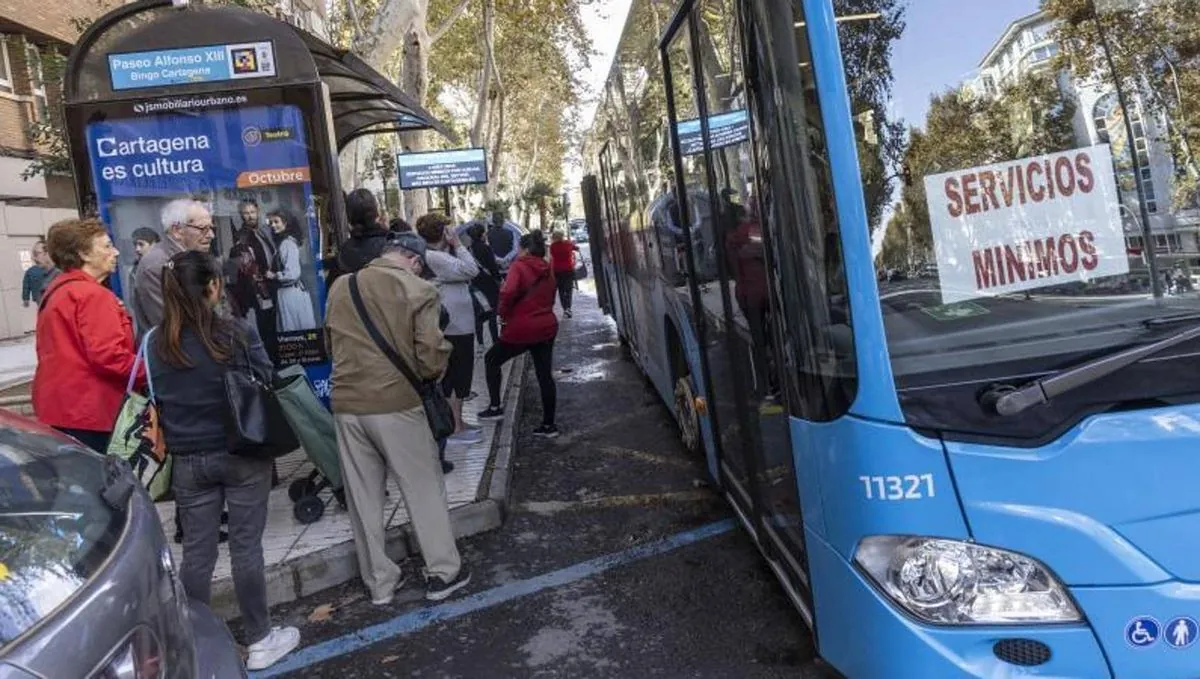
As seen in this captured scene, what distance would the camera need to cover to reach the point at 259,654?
397 centimetres

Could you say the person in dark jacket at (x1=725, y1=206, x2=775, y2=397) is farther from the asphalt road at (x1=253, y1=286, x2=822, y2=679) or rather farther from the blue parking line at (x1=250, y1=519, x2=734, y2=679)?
the blue parking line at (x1=250, y1=519, x2=734, y2=679)

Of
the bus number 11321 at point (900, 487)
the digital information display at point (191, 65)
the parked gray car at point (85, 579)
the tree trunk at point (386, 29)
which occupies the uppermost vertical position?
the tree trunk at point (386, 29)

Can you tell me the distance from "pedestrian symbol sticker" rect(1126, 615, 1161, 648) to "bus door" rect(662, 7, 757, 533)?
188 cm

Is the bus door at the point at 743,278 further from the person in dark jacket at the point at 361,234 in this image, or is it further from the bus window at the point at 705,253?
the person in dark jacket at the point at 361,234

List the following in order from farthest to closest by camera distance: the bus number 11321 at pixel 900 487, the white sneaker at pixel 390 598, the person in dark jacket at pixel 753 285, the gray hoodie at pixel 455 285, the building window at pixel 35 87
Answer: the building window at pixel 35 87 < the gray hoodie at pixel 455 285 < the white sneaker at pixel 390 598 < the person in dark jacket at pixel 753 285 < the bus number 11321 at pixel 900 487

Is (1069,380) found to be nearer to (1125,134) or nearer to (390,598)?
(1125,134)

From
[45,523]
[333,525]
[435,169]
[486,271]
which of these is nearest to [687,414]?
[333,525]

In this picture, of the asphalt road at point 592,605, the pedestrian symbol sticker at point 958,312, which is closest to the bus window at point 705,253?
the asphalt road at point 592,605

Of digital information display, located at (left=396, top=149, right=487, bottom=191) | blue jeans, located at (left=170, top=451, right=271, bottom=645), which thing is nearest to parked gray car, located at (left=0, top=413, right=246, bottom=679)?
blue jeans, located at (left=170, top=451, right=271, bottom=645)

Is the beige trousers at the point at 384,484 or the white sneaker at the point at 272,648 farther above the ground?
the beige trousers at the point at 384,484

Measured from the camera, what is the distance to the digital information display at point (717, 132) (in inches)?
124

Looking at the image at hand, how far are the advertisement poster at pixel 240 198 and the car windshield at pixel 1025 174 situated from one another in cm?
486

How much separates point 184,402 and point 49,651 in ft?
7.12

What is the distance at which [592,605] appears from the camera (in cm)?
438
